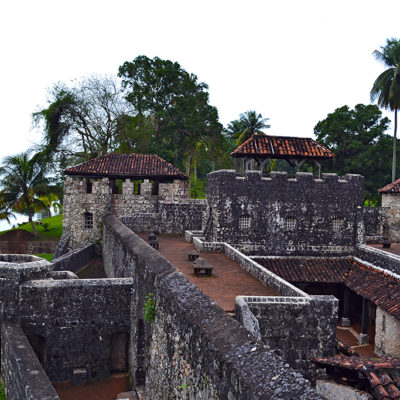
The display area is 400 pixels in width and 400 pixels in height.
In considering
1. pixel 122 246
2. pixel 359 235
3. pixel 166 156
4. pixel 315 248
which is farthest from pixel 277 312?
pixel 166 156

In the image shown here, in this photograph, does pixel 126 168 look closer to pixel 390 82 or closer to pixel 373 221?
pixel 373 221

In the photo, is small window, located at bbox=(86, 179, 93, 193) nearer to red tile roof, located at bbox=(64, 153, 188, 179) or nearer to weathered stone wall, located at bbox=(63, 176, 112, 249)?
weathered stone wall, located at bbox=(63, 176, 112, 249)

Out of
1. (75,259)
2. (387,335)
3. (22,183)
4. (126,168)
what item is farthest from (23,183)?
(387,335)

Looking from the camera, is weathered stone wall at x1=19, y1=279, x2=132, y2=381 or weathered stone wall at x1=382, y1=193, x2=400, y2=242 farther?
weathered stone wall at x1=382, y1=193, x2=400, y2=242

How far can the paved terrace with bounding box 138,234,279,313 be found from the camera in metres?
12.1

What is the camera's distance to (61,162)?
4066 centimetres

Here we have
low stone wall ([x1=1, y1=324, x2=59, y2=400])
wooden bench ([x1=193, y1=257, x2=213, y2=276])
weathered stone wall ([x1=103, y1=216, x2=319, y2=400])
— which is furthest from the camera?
wooden bench ([x1=193, y1=257, x2=213, y2=276])

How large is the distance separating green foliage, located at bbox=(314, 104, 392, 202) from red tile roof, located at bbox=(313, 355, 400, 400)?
120 feet

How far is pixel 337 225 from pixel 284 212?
2.98m

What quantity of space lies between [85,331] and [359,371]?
27.7 feet

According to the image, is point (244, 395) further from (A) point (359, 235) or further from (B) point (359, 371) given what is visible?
(A) point (359, 235)

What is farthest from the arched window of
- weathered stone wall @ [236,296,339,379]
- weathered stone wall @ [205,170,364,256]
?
weathered stone wall @ [236,296,339,379]

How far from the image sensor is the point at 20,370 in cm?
962

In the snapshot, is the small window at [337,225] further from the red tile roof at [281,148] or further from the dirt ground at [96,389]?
the dirt ground at [96,389]
